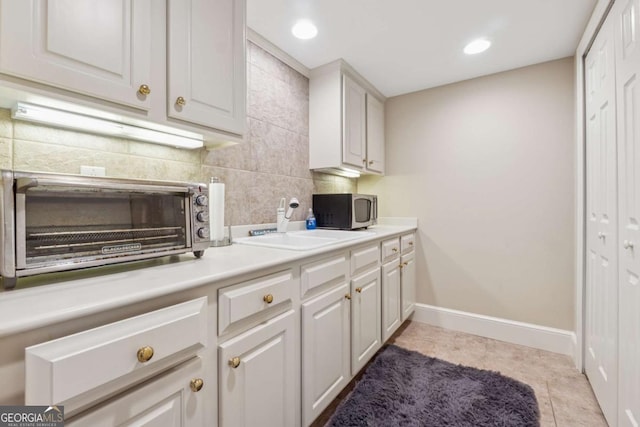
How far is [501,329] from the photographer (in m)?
2.35

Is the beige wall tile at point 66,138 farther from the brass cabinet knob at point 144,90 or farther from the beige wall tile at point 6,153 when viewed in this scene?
the brass cabinet knob at point 144,90

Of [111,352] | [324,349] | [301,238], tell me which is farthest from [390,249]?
[111,352]

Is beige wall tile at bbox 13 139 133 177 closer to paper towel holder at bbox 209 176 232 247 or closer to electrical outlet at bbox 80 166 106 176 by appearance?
electrical outlet at bbox 80 166 106 176

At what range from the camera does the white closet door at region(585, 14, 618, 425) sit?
135 cm

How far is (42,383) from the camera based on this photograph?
Result: 540mm

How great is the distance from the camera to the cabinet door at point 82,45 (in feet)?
2.45

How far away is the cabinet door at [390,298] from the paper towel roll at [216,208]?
116cm

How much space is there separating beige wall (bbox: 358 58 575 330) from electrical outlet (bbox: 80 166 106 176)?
7.79 feet

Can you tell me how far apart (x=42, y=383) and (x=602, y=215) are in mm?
2306

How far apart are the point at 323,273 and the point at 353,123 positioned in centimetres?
147

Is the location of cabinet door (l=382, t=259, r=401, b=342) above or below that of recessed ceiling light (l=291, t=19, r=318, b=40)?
Result: below

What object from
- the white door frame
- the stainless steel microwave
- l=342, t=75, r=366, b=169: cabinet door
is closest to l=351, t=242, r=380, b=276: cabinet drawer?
the stainless steel microwave

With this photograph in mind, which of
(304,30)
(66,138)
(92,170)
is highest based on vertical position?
(304,30)

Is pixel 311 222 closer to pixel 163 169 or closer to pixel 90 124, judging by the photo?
pixel 163 169
